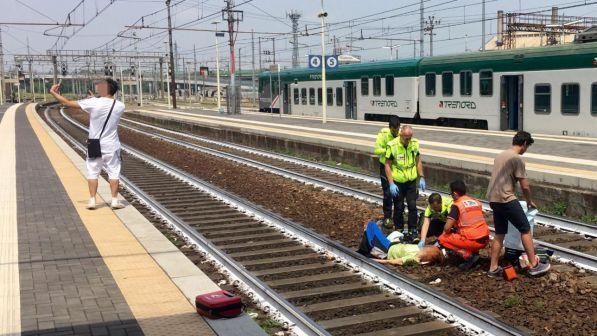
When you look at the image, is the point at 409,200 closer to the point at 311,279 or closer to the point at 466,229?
the point at 466,229

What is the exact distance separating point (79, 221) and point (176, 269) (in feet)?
10.3

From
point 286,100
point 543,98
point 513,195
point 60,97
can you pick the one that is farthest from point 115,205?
point 286,100

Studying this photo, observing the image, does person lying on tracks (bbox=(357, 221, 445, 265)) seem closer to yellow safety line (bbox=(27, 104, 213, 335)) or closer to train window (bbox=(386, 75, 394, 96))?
yellow safety line (bbox=(27, 104, 213, 335))

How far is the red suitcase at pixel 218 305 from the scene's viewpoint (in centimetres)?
526

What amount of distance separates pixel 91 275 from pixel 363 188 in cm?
769

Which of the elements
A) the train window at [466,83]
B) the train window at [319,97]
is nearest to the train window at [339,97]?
the train window at [319,97]

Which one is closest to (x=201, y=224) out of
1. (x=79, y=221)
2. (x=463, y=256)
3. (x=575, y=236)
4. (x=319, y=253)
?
(x=79, y=221)

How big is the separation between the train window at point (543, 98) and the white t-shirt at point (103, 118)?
1469 cm

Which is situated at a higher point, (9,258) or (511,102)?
(511,102)

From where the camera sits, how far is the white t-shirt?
31.4 ft

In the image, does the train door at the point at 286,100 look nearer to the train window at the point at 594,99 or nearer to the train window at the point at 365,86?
the train window at the point at 365,86

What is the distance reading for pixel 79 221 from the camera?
928cm

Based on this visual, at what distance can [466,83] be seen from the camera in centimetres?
2339

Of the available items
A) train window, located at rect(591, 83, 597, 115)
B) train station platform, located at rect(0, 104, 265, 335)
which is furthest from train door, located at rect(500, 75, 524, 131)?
train station platform, located at rect(0, 104, 265, 335)
